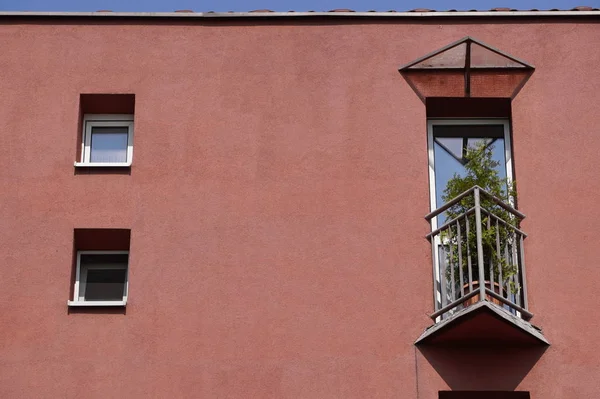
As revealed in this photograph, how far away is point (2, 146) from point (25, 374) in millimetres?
2576

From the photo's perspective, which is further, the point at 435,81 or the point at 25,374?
the point at 435,81

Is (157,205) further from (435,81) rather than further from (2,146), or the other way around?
(435,81)

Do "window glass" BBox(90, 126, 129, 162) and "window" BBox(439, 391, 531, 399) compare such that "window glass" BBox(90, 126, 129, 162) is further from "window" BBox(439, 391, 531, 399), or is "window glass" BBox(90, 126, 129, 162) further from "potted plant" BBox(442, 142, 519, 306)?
"window" BBox(439, 391, 531, 399)

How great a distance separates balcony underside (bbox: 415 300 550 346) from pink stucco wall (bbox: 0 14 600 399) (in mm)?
223

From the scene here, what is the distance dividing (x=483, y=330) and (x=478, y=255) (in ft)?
2.41

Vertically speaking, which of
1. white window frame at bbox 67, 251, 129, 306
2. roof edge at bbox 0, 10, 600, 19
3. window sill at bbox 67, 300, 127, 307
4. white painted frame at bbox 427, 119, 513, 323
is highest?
roof edge at bbox 0, 10, 600, 19

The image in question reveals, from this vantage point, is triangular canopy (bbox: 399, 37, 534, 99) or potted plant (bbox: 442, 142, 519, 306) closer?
potted plant (bbox: 442, 142, 519, 306)

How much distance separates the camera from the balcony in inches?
434

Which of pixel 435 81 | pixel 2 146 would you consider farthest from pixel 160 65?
pixel 435 81

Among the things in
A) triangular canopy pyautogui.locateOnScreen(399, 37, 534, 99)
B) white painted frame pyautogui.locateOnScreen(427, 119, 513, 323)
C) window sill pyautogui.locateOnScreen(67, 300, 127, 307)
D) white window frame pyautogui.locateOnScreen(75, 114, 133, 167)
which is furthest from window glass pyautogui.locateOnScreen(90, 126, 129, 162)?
white painted frame pyautogui.locateOnScreen(427, 119, 513, 323)

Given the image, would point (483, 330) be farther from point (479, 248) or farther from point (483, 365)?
point (479, 248)

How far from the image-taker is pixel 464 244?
1166 cm

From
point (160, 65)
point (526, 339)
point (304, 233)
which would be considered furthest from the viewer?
point (160, 65)

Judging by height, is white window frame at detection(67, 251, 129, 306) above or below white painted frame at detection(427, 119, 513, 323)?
below
